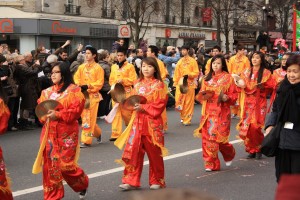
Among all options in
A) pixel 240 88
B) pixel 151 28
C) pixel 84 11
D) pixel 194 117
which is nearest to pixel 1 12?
pixel 84 11

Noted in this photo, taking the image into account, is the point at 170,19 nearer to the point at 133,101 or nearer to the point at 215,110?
the point at 215,110

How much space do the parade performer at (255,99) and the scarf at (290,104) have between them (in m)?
3.15

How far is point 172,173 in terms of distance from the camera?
7574mm

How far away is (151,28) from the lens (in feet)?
136

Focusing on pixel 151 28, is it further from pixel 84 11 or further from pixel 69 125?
pixel 69 125

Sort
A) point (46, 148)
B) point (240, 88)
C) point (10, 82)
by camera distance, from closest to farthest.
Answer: point (46, 148) → point (240, 88) → point (10, 82)

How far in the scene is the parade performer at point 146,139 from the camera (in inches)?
256

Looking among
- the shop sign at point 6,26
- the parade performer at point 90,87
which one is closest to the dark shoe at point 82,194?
the parade performer at point 90,87

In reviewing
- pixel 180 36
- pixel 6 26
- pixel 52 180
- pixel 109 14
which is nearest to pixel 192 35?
pixel 180 36

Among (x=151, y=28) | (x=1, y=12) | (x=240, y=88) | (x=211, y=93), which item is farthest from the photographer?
(x=151, y=28)

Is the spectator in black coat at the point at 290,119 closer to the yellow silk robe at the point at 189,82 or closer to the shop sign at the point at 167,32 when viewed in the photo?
the yellow silk robe at the point at 189,82

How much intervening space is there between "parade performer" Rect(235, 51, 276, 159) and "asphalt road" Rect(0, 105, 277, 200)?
0.36 m

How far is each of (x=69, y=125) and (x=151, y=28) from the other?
118 feet

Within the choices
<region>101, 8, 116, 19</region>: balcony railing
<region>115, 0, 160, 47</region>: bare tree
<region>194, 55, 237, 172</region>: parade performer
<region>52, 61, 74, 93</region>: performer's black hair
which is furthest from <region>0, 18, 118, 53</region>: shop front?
<region>52, 61, 74, 93</region>: performer's black hair
